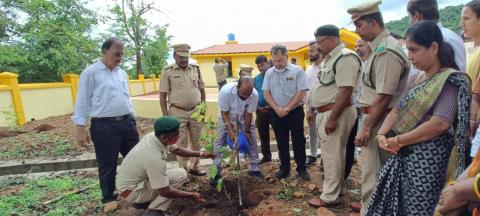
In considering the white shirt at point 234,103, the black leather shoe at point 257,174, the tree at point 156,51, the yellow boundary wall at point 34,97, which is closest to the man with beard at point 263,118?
the white shirt at point 234,103

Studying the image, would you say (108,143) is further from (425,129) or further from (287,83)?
(425,129)

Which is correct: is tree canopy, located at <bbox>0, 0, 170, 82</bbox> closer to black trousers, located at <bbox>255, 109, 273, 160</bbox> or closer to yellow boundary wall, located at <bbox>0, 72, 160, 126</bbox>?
yellow boundary wall, located at <bbox>0, 72, 160, 126</bbox>

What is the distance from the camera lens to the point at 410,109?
1984mm

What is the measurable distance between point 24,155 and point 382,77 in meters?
6.41

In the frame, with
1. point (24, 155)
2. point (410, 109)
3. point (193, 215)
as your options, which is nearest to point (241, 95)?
point (193, 215)

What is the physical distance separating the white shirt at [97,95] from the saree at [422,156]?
108 inches

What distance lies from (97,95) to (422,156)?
10.1 feet

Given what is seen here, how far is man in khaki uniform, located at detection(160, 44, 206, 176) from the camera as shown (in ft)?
13.7

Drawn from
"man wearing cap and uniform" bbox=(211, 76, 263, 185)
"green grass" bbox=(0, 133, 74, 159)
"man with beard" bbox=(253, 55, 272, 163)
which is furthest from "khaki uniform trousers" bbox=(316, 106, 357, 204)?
"green grass" bbox=(0, 133, 74, 159)

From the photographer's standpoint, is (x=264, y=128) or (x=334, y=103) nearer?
(x=334, y=103)

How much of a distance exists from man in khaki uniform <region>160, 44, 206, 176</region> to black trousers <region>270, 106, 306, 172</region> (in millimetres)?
1168

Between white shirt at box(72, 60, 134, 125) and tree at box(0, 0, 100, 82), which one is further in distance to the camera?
tree at box(0, 0, 100, 82)

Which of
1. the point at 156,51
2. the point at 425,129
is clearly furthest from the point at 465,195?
the point at 156,51

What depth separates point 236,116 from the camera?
12.6 ft
